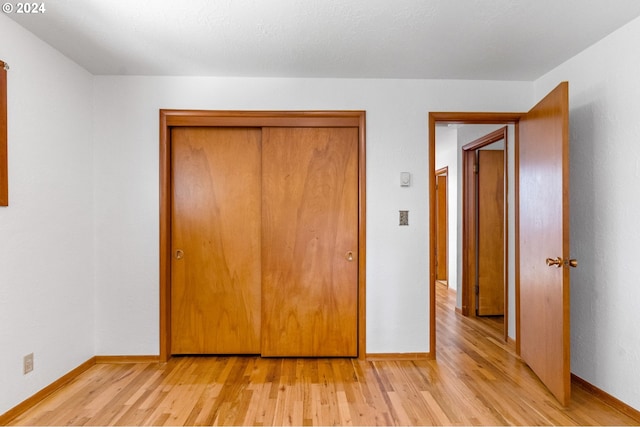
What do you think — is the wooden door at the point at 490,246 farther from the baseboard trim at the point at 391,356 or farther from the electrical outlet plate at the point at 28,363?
the electrical outlet plate at the point at 28,363

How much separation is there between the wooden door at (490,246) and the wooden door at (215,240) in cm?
266

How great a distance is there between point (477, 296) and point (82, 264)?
395cm

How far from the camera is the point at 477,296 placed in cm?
410

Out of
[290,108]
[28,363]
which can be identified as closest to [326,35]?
[290,108]

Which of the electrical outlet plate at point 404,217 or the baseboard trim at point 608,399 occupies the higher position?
the electrical outlet plate at point 404,217

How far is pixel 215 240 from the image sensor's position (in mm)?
Result: 2896

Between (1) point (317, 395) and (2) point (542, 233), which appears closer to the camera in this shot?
(1) point (317, 395)

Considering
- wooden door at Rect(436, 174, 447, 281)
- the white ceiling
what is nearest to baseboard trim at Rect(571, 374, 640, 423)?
the white ceiling

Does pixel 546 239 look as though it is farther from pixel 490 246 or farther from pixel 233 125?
pixel 233 125

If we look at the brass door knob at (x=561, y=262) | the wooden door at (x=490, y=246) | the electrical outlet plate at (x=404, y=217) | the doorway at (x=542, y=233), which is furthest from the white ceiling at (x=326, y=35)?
the wooden door at (x=490, y=246)

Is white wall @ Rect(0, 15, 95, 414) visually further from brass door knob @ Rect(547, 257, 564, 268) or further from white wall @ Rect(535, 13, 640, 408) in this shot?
white wall @ Rect(535, 13, 640, 408)

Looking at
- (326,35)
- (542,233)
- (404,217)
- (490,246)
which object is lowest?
(490,246)

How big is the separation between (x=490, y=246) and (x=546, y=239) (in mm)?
1888

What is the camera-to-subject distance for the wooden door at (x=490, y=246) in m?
4.08
